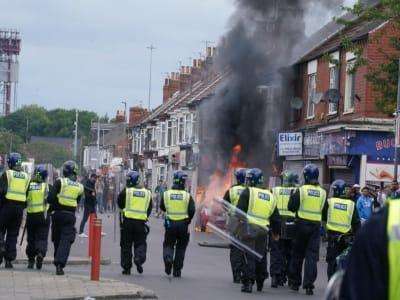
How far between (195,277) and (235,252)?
1780 millimetres

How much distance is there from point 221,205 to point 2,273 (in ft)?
10.8

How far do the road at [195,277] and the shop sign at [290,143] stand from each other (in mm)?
12991

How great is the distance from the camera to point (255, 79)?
3844 centimetres

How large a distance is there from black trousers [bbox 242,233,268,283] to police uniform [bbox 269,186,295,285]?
43cm

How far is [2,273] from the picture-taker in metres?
14.6

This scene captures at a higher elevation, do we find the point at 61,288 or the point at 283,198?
the point at 283,198

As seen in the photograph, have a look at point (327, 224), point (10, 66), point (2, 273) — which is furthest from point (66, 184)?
point (10, 66)

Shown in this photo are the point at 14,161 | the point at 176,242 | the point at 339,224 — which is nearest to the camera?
the point at 339,224

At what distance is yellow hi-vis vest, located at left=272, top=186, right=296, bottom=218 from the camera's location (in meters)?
15.9

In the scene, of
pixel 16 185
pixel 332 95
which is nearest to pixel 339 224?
pixel 16 185

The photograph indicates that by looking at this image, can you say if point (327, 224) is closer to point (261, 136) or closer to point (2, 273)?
point (2, 273)

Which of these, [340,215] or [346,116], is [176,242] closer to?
[340,215]

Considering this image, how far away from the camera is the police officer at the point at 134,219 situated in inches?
642

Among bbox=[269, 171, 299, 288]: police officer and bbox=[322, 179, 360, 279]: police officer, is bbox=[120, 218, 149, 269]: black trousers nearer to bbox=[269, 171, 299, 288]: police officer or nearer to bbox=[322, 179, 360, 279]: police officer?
bbox=[269, 171, 299, 288]: police officer
